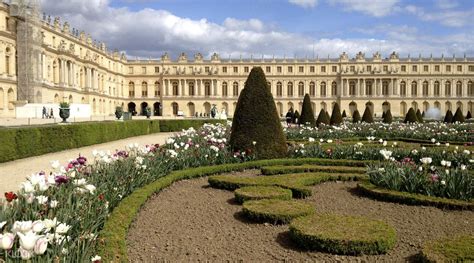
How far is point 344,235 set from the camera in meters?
5.17

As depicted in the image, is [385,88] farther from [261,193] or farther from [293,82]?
[261,193]

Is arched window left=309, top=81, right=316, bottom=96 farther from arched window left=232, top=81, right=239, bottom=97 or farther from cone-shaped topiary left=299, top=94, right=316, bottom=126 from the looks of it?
cone-shaped topiary left=299, top=94, right=316, bottom=126

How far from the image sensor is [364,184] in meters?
8.66

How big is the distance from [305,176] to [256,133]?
3.01 metres

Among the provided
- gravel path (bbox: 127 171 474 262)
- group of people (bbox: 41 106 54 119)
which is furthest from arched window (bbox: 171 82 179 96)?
gravel path (bbox: 127 171 474 262)

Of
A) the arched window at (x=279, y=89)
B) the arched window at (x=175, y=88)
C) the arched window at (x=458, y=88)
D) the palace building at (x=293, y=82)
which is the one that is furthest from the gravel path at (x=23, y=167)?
the arched window at (x=458, y=88)

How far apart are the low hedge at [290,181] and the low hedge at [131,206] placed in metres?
1.11

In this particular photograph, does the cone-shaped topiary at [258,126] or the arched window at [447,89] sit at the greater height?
the arched window at [447,89]

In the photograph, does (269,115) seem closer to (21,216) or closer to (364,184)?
(364,184)

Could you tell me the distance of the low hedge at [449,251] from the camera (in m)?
4.43

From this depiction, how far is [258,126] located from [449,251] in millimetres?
7913

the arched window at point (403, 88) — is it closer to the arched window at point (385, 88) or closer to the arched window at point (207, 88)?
the arched window at point (385, 88)

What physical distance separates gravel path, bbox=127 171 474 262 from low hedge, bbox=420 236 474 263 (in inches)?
14.0

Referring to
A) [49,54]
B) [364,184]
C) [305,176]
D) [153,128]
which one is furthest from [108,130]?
[49,54]
